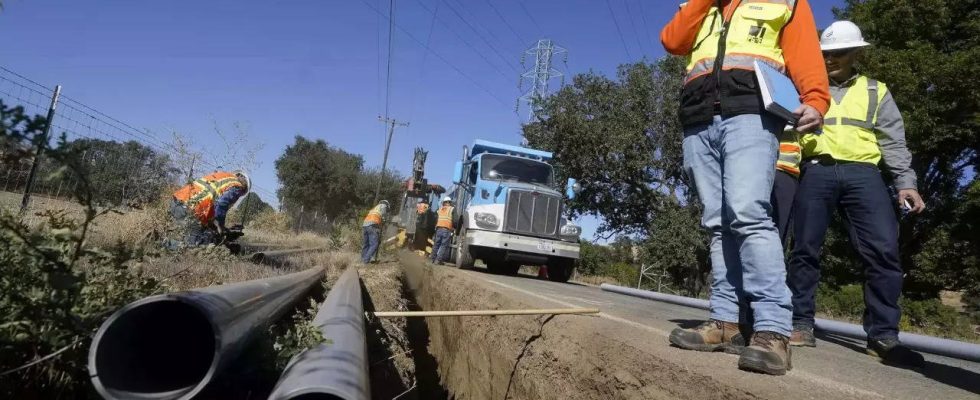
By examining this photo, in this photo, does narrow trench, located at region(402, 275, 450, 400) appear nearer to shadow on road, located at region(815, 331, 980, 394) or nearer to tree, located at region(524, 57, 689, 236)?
shadow on road, located at region(815, 331, 980, 394)

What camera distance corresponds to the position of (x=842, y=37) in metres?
3.34

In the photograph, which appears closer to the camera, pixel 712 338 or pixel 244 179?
pixel 712 338

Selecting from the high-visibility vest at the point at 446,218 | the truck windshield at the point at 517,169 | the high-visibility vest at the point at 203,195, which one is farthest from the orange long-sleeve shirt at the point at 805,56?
the high-visibility vest at the point at 446,218

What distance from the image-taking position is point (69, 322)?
70.2 inches

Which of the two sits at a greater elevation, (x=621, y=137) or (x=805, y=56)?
(x=621, y=137)

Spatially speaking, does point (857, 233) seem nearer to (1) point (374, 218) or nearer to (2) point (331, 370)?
(2) point (331, 370)

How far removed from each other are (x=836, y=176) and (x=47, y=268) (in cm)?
356

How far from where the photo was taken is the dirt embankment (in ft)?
6.84

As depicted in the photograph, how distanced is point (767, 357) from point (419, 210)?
50.9ft

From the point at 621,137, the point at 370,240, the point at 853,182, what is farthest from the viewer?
the point at 621,137

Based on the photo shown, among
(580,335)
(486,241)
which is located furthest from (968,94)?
(580,335)

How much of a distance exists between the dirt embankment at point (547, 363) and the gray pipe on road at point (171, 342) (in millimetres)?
1385

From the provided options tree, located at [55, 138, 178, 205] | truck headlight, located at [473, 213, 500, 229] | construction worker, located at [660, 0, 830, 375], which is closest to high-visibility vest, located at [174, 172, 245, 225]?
tree, located at [55, 138, 178, 205]

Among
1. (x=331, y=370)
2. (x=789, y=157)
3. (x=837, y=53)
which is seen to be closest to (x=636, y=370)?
(x=331, y=370)
